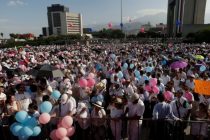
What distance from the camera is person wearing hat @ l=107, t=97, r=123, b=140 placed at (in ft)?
18.7

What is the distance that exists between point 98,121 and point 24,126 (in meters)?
1.63

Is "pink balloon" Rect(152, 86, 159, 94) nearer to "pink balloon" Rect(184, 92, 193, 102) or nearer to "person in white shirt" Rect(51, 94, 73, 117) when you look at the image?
"pink balloon" Rect(184, 92, 193, 102)

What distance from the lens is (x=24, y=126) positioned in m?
5.07

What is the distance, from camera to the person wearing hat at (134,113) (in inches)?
226

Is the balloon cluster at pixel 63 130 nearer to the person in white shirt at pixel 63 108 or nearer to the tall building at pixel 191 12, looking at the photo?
the person in white shirt at pixel 63 108

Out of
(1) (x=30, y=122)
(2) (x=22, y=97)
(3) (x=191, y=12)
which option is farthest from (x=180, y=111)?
(3) (x=191, y=12)

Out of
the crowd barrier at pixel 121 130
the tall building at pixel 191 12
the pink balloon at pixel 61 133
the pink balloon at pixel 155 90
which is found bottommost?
the crowd barrier at pixel 121 130

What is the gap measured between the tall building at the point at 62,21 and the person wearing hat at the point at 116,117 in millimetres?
161829

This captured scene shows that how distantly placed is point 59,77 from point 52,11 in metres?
177

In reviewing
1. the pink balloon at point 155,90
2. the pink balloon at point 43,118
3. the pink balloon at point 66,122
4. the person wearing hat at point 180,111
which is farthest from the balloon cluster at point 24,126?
the pink balloon at point 155,90

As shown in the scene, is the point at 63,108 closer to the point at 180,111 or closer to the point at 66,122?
the point at 66,122

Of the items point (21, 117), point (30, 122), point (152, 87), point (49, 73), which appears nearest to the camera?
point (21, 117)

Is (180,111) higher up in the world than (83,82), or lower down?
lower down

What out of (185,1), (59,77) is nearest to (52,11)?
(185,1)
